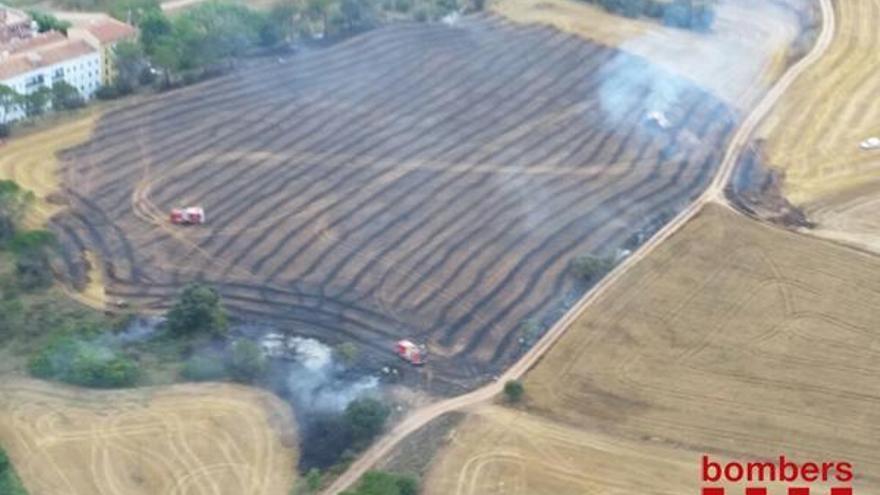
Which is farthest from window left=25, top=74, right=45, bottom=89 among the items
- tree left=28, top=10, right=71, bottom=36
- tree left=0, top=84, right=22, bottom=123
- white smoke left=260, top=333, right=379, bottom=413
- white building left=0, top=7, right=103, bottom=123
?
white smoke left=260, top=333, right=379, bottom=413

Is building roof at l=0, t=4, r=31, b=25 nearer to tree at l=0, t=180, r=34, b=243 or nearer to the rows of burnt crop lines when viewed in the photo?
tree at l=0, t=180, r=34, b=243

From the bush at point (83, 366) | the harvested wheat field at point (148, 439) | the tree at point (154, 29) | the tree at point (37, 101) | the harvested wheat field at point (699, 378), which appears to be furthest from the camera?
the tree at point (154, 29)

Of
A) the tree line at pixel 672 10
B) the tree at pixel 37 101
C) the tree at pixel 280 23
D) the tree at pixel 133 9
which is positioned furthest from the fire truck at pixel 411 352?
the tree line at pixel 672 10

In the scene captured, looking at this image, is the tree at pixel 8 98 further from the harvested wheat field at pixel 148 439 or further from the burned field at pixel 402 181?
the harvested wheat field at pixel 148 439

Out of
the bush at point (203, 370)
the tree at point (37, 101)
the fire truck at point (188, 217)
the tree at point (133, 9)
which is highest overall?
the tree at point (133, 9)

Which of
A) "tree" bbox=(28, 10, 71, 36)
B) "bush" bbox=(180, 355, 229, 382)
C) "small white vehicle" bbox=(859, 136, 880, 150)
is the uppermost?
"tree" bbox=(28, 10, 71, 36)
